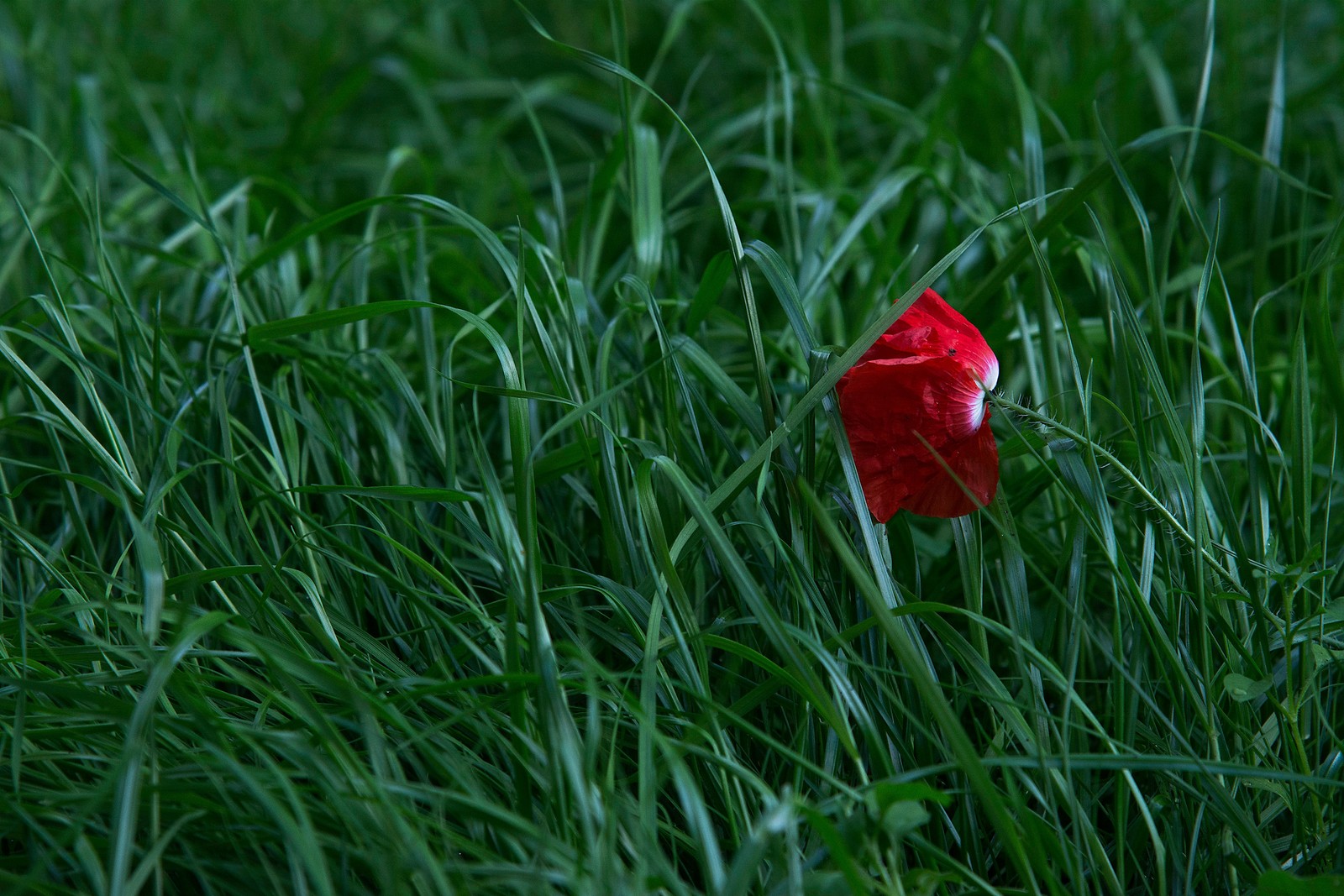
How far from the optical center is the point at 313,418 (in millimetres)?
873

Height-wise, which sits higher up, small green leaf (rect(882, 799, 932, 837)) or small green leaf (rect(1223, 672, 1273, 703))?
small green leaf (rect(1223, 672, 1273, 703))

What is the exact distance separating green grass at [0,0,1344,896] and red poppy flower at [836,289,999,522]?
0.06 feet

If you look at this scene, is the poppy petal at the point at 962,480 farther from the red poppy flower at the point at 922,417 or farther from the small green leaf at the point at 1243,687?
the small green leaf at the point at 1243,687

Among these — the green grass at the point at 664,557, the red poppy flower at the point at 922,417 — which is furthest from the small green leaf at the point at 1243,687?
the red poppy flower at the point at 922,417

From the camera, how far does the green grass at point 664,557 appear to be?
56 centimetres

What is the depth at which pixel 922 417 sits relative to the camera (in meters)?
0.61

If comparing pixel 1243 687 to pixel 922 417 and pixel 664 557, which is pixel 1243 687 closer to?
pixel 922 417

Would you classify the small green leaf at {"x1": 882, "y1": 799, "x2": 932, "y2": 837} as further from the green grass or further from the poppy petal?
the poppy petal

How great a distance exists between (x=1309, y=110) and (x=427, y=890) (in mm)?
1512

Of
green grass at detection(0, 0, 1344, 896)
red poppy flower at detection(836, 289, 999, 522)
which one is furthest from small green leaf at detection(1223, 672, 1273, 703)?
red poppy flower at detection(836, 289, 999, 522)

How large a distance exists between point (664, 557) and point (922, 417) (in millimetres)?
189

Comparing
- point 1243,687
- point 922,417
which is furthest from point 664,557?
point 1243,687

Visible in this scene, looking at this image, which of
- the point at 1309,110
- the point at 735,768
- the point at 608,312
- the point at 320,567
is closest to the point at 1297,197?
the point at 1309,110

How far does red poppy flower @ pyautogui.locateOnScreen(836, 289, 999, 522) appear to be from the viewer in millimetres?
604
